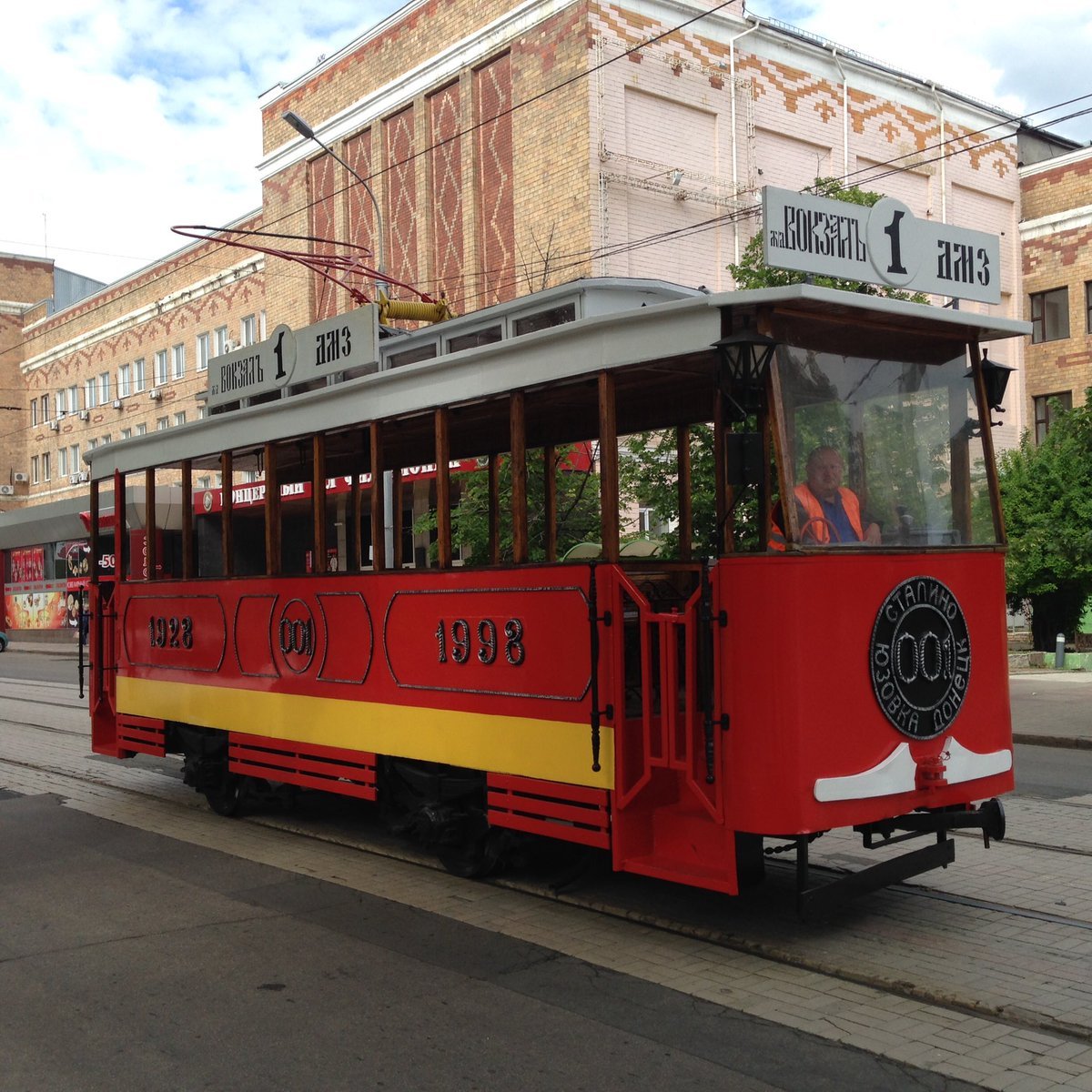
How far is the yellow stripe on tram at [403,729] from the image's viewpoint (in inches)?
263

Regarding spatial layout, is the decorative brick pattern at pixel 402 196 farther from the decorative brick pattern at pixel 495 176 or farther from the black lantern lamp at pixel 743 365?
the black lantern lamp at pixel 743 365

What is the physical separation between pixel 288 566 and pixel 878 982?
5.08m

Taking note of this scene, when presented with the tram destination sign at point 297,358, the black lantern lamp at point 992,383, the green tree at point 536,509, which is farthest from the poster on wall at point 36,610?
the black lantern lamp at point 992,383

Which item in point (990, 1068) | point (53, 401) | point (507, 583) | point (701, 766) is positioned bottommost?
point (990, 1068)

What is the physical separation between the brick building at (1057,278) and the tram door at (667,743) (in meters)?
32.8

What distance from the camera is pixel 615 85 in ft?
89.2

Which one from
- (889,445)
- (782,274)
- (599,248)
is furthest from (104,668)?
(599,248)

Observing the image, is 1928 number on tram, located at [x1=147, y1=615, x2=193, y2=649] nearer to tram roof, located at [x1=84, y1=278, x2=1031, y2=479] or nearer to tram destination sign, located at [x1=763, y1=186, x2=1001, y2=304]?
tram roof, located at [x1=84, y1=278, x2=1031, y2=479]

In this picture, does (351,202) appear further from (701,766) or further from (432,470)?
(701,766)

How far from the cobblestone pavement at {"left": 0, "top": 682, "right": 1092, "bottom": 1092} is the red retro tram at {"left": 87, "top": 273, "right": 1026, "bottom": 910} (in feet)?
1.05

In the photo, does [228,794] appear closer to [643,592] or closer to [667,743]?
[643,592]

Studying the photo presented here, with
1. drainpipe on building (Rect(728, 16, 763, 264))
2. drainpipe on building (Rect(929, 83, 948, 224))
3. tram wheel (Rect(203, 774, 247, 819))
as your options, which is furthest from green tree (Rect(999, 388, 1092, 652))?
tram wheel (Rect(203, 774, 247, 819))

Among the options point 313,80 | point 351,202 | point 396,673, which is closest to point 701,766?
point 396,673

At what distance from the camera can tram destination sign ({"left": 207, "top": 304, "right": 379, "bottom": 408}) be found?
8.41 m
